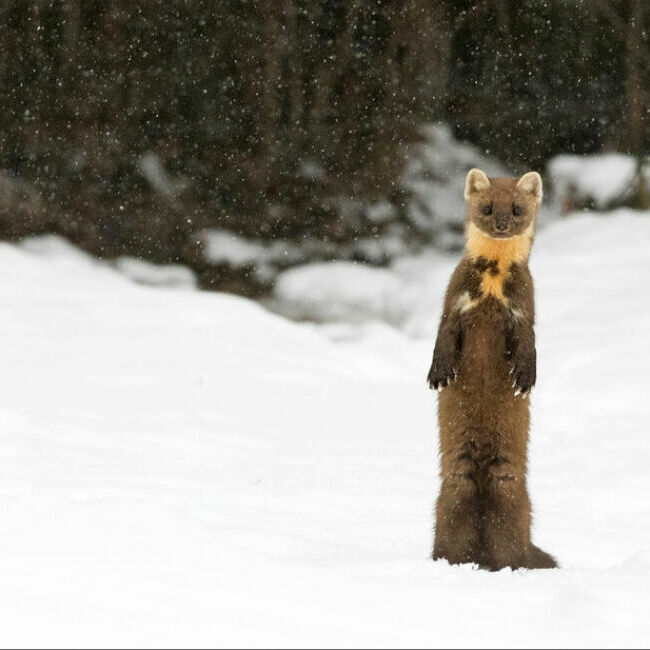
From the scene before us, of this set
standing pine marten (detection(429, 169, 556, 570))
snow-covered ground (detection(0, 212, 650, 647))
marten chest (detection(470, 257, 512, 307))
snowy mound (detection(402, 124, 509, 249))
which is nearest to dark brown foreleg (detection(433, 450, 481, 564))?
standing pine marten (detection(429, 169, 556, 570))

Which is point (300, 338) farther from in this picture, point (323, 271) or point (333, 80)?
point (333, 80)

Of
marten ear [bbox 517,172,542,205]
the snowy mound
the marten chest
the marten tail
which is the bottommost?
the marten tail

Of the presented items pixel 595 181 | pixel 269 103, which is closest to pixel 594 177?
pixel 595 181

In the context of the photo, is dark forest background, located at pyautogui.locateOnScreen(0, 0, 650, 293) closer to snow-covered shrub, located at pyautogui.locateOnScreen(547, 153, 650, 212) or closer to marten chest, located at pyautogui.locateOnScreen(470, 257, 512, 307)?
snow-covered shrub, located at pyautogui.locateOnScreen(547, 153, 650, 212)

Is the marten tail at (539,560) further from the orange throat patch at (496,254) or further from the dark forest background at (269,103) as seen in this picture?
the dark forest background at (269,103)

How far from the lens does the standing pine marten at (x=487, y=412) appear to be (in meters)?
4.64

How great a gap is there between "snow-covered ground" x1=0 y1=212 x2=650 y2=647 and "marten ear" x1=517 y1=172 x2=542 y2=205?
1505mm

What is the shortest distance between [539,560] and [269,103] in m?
7.30

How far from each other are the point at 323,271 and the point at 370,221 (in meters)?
0.67

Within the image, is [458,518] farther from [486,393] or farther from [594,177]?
[594,177]

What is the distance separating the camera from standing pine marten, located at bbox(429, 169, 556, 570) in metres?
4.64

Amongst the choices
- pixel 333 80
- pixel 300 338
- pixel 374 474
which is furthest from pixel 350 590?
pixel 333 80

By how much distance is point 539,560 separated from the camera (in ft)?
15.5

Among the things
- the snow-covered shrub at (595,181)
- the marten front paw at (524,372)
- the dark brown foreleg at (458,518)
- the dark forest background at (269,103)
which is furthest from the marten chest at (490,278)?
the snow-covered shrub at (595,181)
